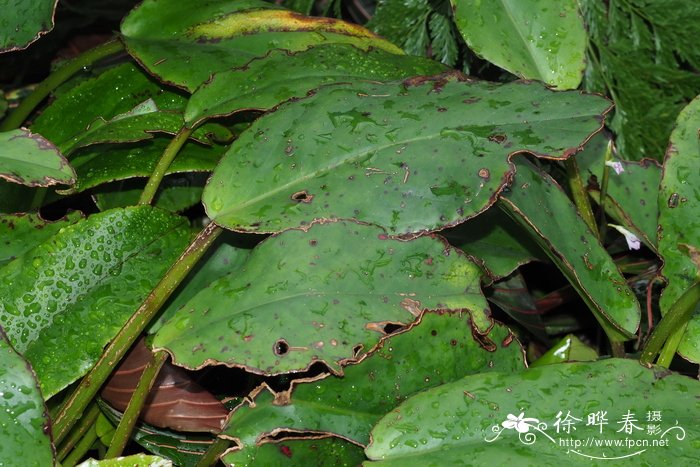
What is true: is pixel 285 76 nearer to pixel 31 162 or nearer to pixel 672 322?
pixel 31 162

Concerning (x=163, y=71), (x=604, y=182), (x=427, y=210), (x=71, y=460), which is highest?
(x=163, y=71)

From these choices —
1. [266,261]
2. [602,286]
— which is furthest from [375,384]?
[602,286]

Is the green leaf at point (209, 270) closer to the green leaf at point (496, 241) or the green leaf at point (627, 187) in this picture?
the green leaf at point (496, 241)

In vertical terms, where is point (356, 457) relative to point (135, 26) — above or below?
below

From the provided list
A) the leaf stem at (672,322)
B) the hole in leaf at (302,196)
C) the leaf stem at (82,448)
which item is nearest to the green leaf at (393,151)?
the hole in leaf at (302,196)

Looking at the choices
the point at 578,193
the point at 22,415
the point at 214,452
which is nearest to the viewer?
the point at 22,415

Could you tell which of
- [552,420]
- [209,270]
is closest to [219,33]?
[209,270]

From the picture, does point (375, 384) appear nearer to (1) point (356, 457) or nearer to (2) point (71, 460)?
(1) point (356, 457)

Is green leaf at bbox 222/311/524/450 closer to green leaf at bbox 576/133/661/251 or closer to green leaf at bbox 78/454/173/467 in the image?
green leaf at bbox 78/454/173/467
